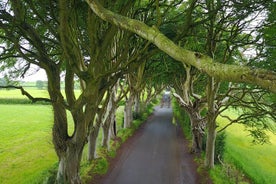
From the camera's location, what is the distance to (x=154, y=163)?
15492mm

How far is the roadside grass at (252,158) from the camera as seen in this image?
15.6 metres

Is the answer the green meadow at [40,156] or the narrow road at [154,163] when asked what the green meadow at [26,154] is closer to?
the green meadow at [40,156]

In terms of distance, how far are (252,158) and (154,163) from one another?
9170mm

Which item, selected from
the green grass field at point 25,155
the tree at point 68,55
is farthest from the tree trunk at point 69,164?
the green grass field at point 25,155

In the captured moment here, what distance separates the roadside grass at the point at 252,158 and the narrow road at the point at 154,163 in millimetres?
2911

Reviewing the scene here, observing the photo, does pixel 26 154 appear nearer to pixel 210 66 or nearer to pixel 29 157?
pixel 29 157

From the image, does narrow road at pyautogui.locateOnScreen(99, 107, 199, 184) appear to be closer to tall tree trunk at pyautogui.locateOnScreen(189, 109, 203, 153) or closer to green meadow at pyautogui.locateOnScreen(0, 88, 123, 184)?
tall tree trunk at pyautogui.locateOnScreen(189, 109, 203, 153)

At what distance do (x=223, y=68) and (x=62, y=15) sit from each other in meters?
5.05

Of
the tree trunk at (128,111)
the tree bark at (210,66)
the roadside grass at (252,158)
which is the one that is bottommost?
the roadside grass at (252,158)

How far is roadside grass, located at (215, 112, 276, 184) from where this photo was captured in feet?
51.1

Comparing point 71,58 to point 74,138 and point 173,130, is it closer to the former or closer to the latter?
point 74,138

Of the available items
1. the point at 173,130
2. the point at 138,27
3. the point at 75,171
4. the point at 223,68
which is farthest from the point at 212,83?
the point at 173,130

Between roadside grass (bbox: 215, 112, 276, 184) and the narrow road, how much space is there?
2911 millimetres

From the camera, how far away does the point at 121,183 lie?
12.2 meters
